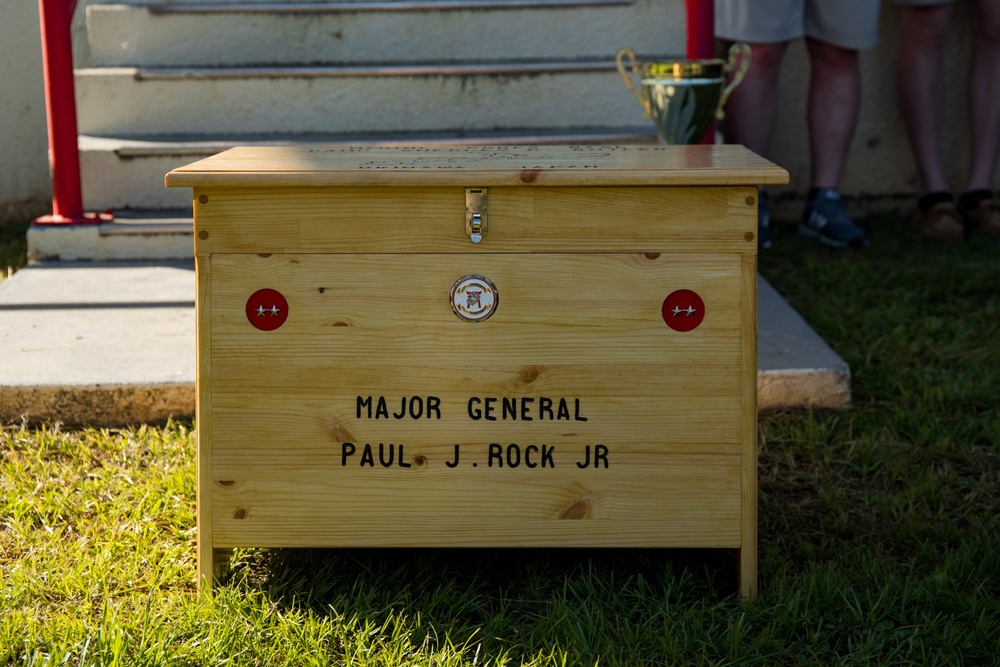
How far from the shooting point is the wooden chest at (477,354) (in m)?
1.87

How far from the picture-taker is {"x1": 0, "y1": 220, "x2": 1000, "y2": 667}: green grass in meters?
1.79

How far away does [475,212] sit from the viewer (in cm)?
186

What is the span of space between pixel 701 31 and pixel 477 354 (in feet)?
6.96

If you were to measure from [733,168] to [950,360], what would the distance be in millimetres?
1614

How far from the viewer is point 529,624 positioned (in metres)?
1.90

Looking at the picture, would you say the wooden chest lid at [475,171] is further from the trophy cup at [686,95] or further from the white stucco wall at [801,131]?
the white stucco wall at [801,131]

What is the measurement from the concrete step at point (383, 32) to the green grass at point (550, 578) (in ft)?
7.16

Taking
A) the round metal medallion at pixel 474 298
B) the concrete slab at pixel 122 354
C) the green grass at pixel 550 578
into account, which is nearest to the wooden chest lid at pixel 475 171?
the round metal medallion at pixel 474 298

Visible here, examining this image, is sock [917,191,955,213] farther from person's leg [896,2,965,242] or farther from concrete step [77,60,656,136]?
concrete step [77,60,656,136]

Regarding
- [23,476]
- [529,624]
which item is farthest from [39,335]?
[529,624]

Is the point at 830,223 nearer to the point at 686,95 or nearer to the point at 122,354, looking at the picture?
the point at 686,95

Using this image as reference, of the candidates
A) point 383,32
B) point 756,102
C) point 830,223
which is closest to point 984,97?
point 830,223

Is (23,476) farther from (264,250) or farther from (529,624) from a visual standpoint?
(529,624)

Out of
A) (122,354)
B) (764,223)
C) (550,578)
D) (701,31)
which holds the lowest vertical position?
(550,578)
